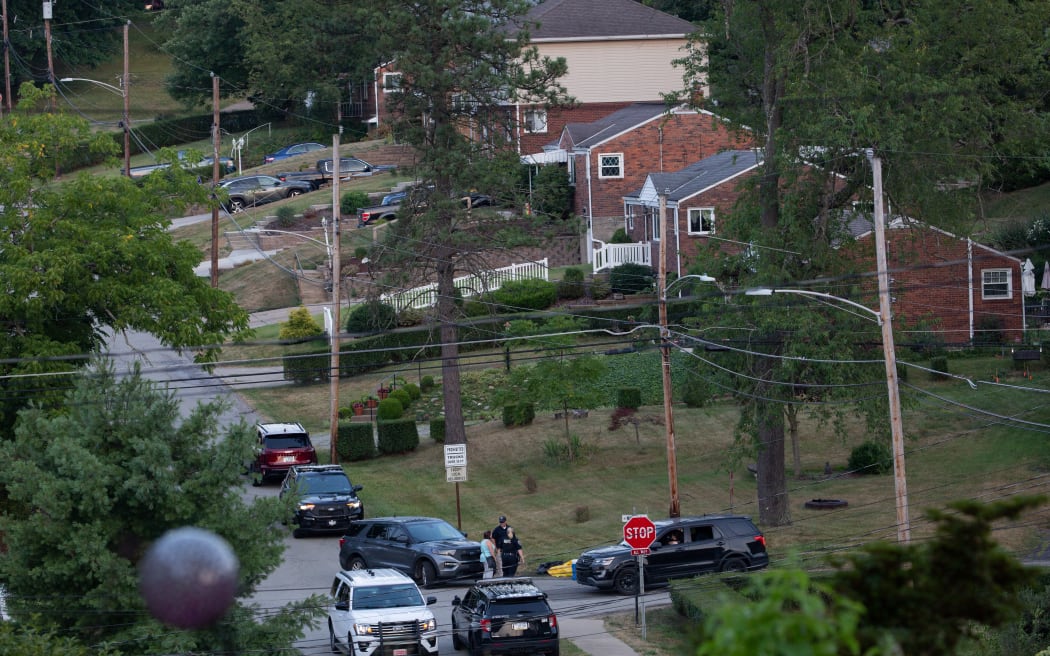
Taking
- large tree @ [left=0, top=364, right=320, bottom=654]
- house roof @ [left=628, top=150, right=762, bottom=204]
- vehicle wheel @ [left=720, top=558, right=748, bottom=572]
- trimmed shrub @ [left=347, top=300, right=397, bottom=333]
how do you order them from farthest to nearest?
house roof @ [left=628, top=150, right=762, bottom=204] < trimmed shrub @ [left=347, top=300, right=397, bottom=333] < vehicle wheel @ [left=720, top=558, right=748, bottom=572] < large tree @ [left=0, top=364, right=320, bottom=654]

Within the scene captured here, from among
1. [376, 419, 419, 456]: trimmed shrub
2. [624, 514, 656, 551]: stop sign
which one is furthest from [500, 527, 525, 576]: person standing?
[376, 419, 419, 456]: trimmed shrub

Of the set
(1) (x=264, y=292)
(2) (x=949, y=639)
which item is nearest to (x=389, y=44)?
(1) (x=264, y=292)

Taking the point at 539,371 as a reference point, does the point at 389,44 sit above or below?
above

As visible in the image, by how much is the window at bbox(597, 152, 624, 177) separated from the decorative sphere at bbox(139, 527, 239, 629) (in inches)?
1918

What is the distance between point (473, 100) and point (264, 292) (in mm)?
21503

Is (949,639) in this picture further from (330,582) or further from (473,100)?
(473,100)

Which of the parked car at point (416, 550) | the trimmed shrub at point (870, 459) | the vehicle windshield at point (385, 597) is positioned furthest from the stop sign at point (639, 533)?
the trimmed shrub at point (870, 459)

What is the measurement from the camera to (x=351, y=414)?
3844cm

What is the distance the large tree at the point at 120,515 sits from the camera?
14.4 meters

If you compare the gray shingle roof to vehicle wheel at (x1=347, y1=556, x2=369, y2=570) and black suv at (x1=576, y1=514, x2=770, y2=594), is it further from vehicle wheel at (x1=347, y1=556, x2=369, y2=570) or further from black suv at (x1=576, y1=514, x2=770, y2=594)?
vehicle wheel at (x1=347, y1=556, x2=369, y2=570)

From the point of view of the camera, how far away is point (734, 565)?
23.6 m

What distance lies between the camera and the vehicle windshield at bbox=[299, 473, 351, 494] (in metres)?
27.7

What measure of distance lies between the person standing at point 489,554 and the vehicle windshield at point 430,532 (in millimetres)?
652

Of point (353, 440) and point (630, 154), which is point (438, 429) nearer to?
point (353, 440)
